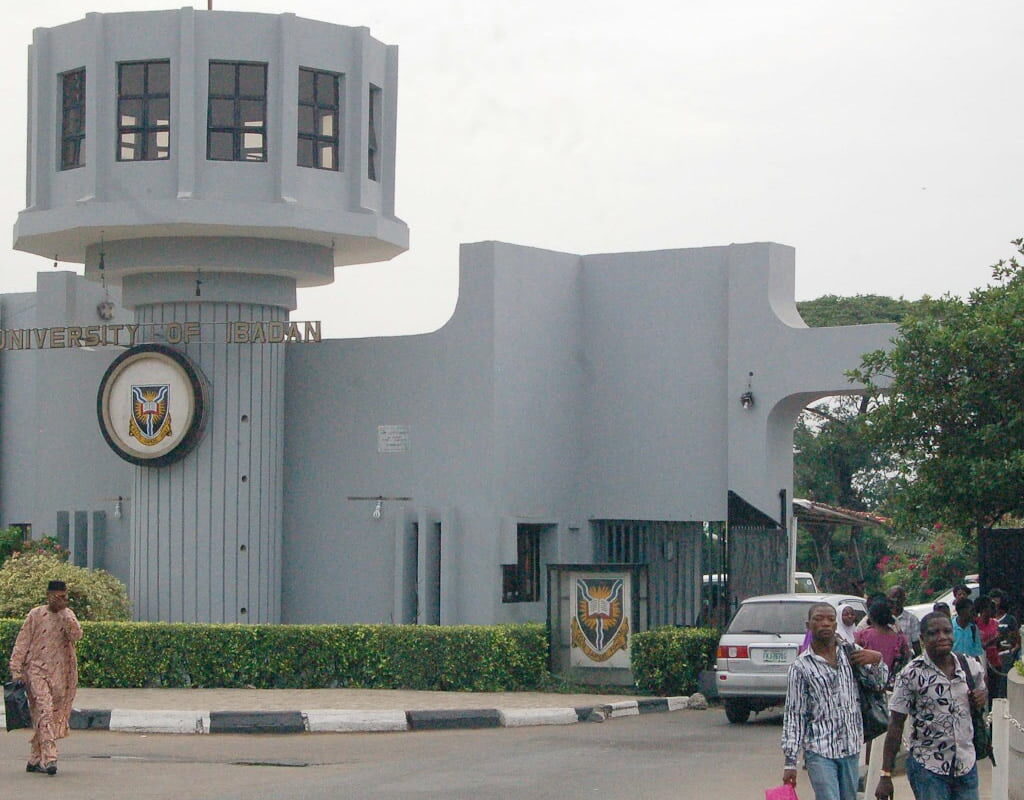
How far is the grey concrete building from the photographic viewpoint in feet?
74.2

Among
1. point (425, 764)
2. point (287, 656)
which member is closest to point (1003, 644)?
point (425, 764)

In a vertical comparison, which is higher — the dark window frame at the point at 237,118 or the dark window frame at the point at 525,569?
the dark window frame at the point at 237,118

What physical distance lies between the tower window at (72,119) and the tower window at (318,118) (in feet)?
10.1

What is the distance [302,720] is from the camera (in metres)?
17.4

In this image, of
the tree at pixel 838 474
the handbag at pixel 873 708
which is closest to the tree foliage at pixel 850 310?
the tree at pixel 838 474

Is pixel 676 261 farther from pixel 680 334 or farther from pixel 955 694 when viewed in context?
pixel 955 694

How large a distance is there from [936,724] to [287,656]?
43.6 ft

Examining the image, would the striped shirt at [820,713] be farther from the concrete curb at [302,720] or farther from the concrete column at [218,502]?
the concrete column at [218,502]

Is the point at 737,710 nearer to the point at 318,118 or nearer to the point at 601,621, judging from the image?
the point at 601,621

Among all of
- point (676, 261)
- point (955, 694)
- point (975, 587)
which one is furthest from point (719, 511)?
point (955, 694)

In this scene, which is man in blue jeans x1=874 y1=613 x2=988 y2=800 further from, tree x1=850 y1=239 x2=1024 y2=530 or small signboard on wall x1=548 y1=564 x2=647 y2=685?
small signboard on wall x1=548 y1=564 x2=647 y2=685

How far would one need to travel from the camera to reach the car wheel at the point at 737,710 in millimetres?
18234

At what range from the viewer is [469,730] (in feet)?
58.3

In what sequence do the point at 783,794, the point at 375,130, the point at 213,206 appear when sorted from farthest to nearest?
the point at 375,130
the point at 213,206
the point at 783,794
